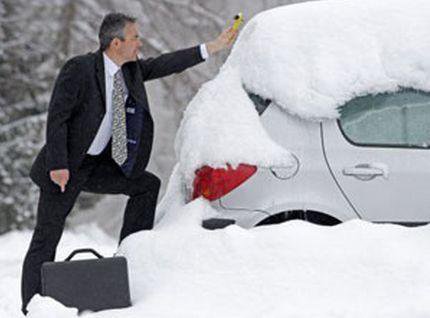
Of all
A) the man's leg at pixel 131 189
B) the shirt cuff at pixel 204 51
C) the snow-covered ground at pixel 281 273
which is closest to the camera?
the snow-covered ground at pixel 281 273

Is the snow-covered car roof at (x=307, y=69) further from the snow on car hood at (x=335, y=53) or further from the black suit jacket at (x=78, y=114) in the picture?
the black suit jacket at (x=78, y=114)

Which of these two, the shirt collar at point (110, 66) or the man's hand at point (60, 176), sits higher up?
the shirt collar at point (110, 66)

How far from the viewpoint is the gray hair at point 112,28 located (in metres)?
5.14

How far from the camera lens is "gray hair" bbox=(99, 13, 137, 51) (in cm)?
514

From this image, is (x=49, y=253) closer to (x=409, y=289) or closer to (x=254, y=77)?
(x=254, y=77)

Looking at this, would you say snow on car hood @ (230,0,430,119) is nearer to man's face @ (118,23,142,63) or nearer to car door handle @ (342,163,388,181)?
car door handle @ (342,163,388,181)

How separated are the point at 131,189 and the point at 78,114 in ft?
1.80

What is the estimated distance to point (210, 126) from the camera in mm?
4883

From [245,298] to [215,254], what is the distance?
325mm

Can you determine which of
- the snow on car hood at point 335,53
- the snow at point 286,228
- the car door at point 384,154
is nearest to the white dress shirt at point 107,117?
the snow at point 286,228

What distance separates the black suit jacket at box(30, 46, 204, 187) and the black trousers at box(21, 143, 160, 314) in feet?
0.29

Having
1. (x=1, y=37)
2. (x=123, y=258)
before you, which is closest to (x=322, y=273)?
(x=123, y=258)

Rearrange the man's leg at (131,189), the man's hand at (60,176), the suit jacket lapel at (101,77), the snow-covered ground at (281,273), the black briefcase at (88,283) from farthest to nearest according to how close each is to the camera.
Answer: the man's leg at (131,189) → the suit jacket lapel at (101,77) → the man's hand at (60,176) → the black briefcase at (88,283) → the snow-covered ground at (281,273)

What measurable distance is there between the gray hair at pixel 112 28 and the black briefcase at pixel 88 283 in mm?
1290
